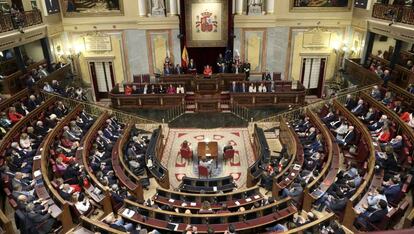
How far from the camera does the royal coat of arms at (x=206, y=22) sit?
1716 centimetres

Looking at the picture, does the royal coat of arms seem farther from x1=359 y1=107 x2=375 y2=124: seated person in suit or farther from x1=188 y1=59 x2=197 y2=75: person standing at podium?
x1=359 y1=107 x2=375 y2=124: seated person in suit

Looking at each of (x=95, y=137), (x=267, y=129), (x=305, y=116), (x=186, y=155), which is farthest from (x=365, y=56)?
(x=95, y=137)

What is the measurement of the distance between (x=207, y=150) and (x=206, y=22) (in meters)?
8.13

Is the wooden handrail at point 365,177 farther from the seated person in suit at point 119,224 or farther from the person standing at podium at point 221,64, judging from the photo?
the person standing at podium at point 221,64

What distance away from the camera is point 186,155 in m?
12.3

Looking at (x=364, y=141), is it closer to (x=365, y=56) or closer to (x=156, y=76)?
(x=365, y=56)

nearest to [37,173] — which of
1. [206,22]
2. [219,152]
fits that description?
[219,152]

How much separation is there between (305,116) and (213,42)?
690 centimetres

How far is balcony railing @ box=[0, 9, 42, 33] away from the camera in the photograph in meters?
13.4

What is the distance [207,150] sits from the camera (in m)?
12.2

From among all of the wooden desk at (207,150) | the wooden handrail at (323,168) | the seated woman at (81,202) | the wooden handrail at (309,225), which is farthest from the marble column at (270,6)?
the seated woman at (81,202)

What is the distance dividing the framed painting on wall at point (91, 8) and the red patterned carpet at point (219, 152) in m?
7.88

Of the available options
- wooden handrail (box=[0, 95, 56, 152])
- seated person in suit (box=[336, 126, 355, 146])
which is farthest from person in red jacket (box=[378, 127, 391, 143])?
wooden handrail (box=[0, 95, 56, 152])

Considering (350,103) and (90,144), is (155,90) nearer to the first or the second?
(90,144)
